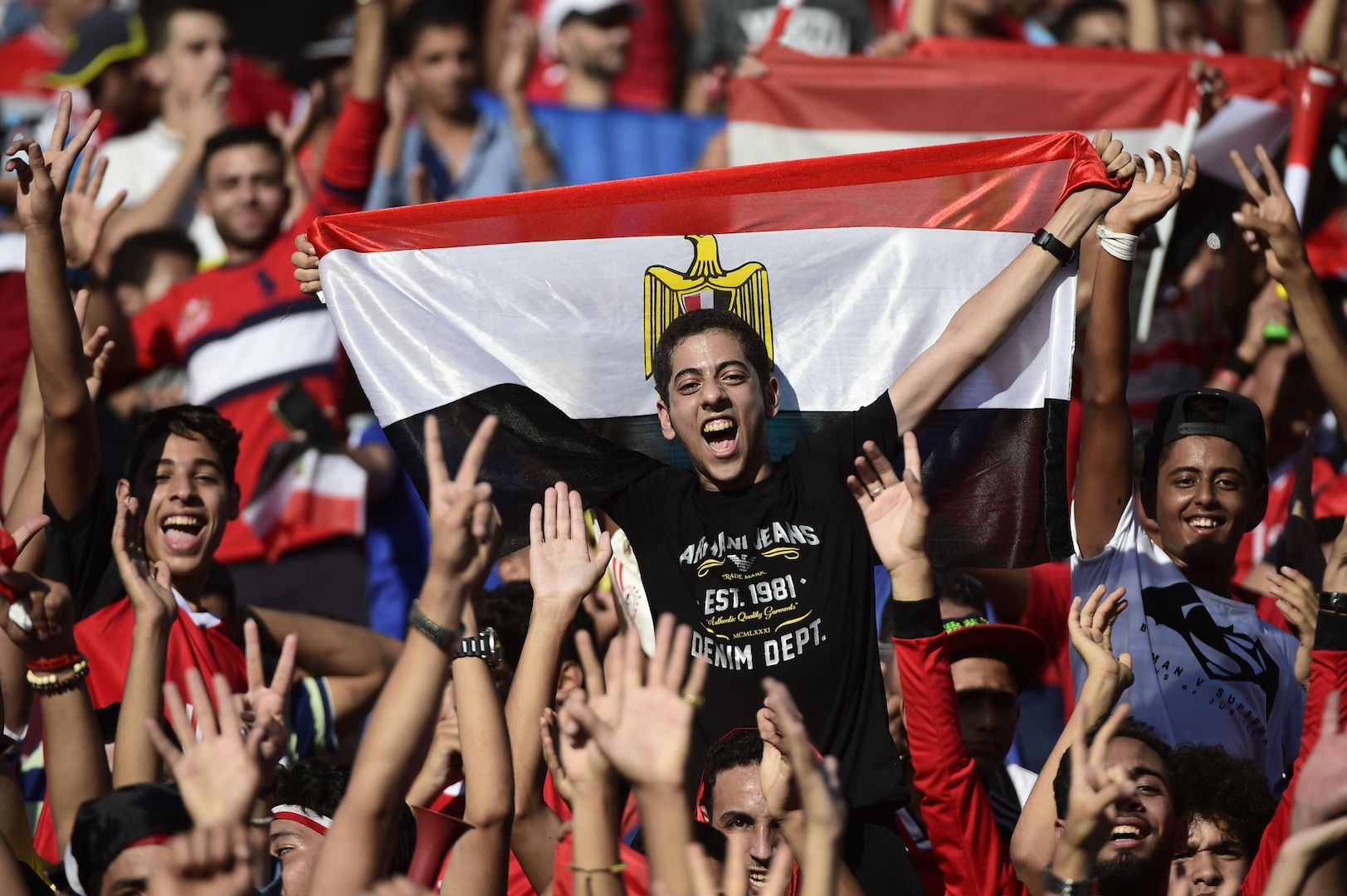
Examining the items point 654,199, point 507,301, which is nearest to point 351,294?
point 507,301

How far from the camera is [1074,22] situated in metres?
8.55

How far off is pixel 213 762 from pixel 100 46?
674 centimetres

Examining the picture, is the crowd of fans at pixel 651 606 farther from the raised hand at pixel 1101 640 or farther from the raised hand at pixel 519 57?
the raised hand at pixel 519 57

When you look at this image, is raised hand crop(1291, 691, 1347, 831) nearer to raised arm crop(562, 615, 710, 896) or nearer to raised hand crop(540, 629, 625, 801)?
raised arm crop(562, 615, 710, 896)

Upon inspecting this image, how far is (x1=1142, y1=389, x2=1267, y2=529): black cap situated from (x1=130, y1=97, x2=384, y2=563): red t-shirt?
3.18 meters

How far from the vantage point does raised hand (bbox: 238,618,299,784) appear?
331 cm

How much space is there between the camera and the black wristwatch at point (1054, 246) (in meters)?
4.73

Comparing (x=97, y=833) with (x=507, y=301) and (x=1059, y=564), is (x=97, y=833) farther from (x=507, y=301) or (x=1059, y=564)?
(x=1059, y=564)

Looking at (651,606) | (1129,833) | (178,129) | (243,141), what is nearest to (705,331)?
(651,606)

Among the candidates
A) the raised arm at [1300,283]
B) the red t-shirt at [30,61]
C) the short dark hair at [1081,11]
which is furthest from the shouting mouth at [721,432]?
the red t-shirt at [30,61]

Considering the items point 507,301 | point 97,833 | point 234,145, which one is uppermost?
point 234,145

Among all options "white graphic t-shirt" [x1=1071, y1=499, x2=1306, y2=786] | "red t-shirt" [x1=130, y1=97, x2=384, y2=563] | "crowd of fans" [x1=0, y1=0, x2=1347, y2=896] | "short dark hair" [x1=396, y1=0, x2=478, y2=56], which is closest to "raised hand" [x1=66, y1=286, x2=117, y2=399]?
"crowd of fans" [x1=0, y1=0, x2=1347, y2=896]

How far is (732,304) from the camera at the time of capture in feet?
16.4

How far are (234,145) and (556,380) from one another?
121 inches
